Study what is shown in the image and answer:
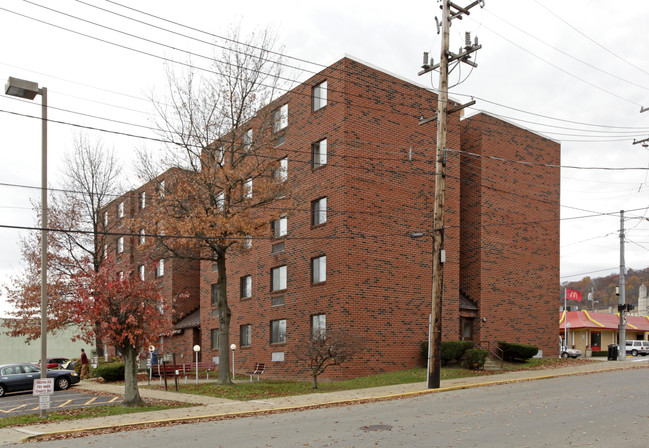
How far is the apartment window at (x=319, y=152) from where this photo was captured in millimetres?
27808

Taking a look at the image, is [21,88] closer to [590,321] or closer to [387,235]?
[387,235]

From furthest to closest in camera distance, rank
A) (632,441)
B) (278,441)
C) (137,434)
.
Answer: (137,434) → (278,441) → (632,441)

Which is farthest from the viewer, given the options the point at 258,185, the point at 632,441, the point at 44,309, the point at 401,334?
the point at 401,334

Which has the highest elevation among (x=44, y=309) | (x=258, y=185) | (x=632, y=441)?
(x=258, y=185)

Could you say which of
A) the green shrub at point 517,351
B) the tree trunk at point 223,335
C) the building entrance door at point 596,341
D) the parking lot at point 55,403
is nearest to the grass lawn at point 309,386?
the tree trunk at point 223,335

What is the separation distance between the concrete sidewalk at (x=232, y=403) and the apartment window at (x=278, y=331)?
7384 millimetres

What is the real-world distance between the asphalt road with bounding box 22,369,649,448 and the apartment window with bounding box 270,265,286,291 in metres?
13.4

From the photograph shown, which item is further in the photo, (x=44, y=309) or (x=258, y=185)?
(x=258, y=185)

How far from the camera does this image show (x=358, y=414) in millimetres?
14867

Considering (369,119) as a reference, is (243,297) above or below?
below

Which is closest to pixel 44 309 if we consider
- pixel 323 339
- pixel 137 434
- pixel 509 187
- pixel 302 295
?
pixel 137 434

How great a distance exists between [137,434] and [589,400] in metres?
11.2

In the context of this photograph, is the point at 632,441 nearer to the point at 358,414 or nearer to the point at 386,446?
the point at 386,446

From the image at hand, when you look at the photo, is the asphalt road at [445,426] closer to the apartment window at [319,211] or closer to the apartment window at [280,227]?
the apartment window at [319,211]
